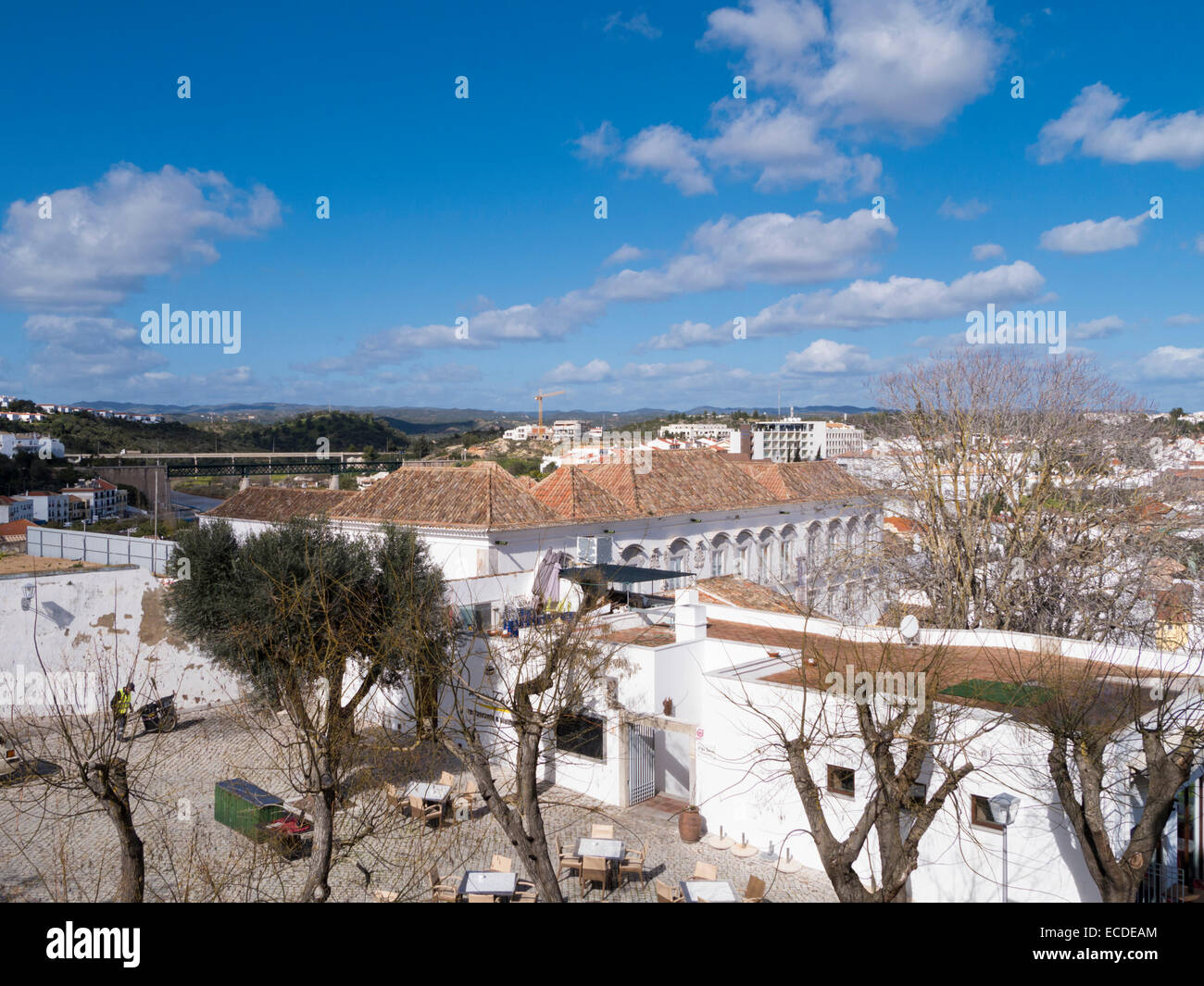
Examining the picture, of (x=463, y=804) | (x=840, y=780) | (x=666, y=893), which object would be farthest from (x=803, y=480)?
(x=666, y=893)

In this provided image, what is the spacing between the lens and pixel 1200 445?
1898 inches

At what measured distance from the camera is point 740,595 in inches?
1045

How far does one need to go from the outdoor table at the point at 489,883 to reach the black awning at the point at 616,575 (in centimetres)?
952

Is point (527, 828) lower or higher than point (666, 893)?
higher

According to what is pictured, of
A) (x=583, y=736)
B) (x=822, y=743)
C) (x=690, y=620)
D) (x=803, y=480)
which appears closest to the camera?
(x=822, y=743)

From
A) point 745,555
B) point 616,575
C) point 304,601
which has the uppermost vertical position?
point 304,601

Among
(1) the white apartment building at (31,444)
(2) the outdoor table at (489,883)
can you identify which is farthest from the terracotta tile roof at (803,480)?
(1) the white apartment building at (31,444)

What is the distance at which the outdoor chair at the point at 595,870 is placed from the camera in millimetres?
14625

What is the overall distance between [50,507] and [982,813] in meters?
52.4

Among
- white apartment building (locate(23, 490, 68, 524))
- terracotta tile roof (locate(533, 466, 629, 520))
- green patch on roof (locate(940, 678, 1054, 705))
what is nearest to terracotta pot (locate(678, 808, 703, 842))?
green patch on roof (locate(940, 678, 1054, 705))

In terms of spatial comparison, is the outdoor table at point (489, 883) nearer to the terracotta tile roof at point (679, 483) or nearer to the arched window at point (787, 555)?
the terracotta tile roof at point (679, 483)

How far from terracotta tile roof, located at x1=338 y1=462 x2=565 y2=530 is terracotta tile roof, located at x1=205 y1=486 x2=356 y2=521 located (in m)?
2.45

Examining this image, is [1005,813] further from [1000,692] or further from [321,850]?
[321,850]
